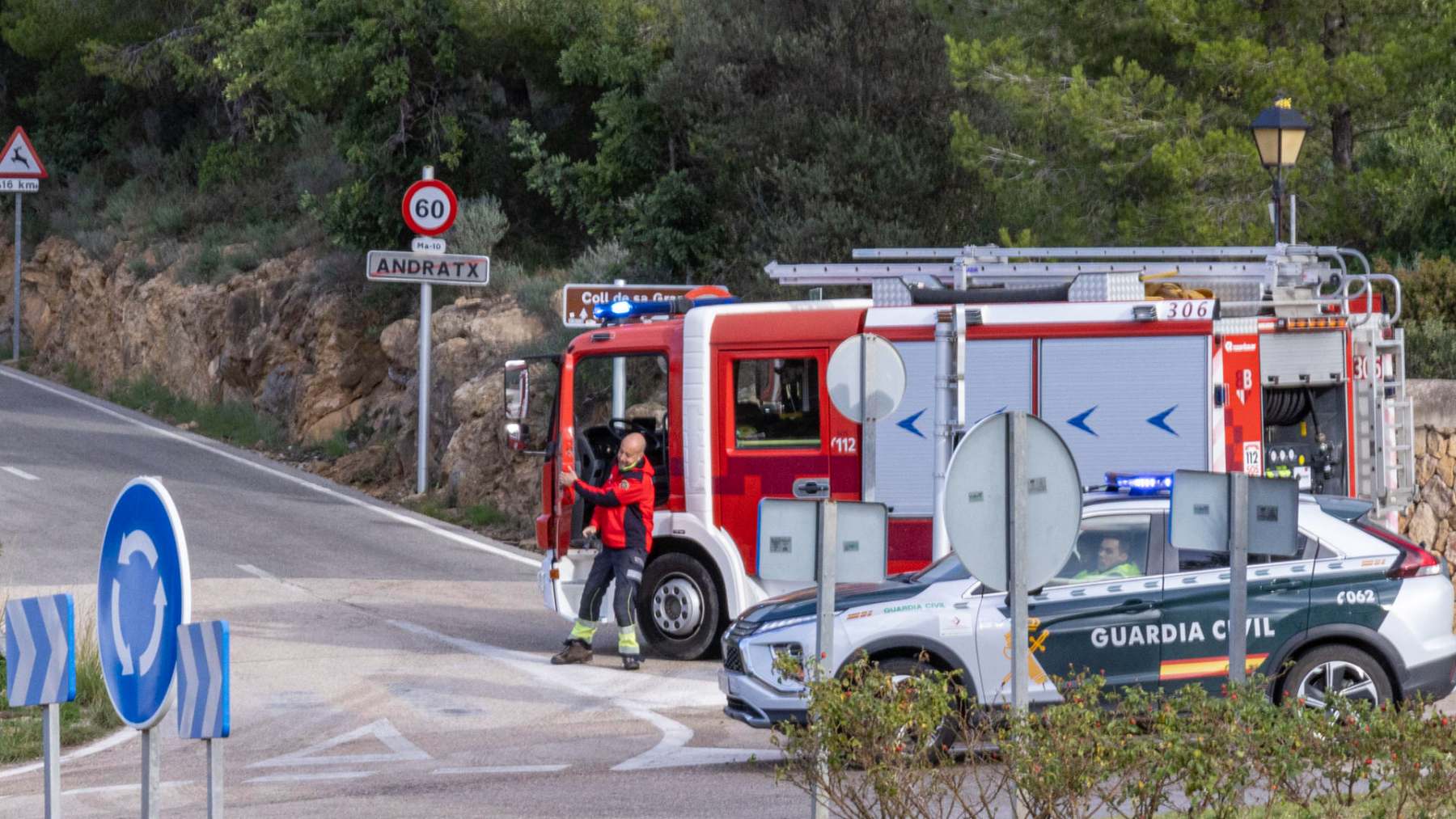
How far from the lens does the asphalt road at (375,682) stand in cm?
905

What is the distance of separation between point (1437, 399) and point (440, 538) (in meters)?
10.3

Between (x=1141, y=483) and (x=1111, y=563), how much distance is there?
637 millimetres

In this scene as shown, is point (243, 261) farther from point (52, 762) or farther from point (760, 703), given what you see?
point (52, 762)

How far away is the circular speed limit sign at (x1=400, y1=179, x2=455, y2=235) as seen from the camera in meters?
22.2

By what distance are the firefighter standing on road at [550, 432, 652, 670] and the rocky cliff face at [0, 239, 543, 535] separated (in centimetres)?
749

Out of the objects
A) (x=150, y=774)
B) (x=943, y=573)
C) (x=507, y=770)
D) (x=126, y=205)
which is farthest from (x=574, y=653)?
(x=126, y=205)

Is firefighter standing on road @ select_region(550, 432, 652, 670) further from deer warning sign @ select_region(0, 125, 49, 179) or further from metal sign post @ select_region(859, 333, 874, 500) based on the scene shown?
deer warning sign @ select_region(0, 125, 49, 179)

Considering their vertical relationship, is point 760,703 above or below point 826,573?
below

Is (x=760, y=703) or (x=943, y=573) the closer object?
(x=760, y=703)

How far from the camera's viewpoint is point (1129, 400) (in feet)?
40.5

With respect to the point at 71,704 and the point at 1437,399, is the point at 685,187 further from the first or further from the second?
the point at 71,704

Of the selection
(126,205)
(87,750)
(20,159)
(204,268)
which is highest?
(20,159)

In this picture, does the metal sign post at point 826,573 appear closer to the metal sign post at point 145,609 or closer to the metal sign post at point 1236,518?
the metal sign post at point 1236,518

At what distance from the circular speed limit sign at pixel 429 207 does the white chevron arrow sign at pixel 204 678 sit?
17968 millimetres
